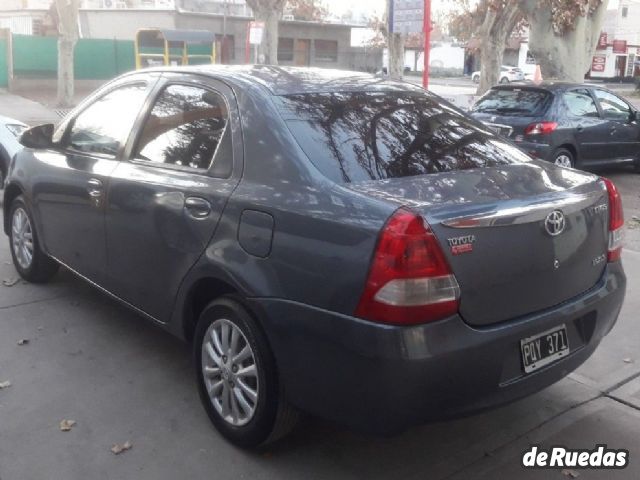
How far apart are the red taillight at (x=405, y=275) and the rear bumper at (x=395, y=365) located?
5 centimetres

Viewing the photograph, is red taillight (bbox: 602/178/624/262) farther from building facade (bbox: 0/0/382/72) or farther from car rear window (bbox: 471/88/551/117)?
building facade (bbox: 0/0/382/72)

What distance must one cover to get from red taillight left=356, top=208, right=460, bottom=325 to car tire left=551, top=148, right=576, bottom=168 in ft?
27.5

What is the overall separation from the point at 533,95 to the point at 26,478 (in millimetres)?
9353

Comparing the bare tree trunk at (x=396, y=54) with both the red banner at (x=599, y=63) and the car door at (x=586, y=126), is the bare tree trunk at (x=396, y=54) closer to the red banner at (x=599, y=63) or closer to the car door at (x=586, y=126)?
the car door at (x=586, y=126)

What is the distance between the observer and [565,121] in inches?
427

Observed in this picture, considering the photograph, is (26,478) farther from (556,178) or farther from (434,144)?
(556,178)

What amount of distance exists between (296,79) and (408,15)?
8977mm

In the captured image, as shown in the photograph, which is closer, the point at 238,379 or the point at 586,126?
the point at 238,379

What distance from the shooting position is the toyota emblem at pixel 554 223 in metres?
3.23

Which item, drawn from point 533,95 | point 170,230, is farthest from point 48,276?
point 533,95

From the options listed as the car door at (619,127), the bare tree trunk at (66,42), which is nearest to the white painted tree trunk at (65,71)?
the bare tree trunk at (66,42)

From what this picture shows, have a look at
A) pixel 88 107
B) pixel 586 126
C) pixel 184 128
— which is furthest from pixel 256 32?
pixel 184 128

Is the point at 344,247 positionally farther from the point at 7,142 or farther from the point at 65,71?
the point at 65,71

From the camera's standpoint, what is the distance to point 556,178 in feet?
11.9
